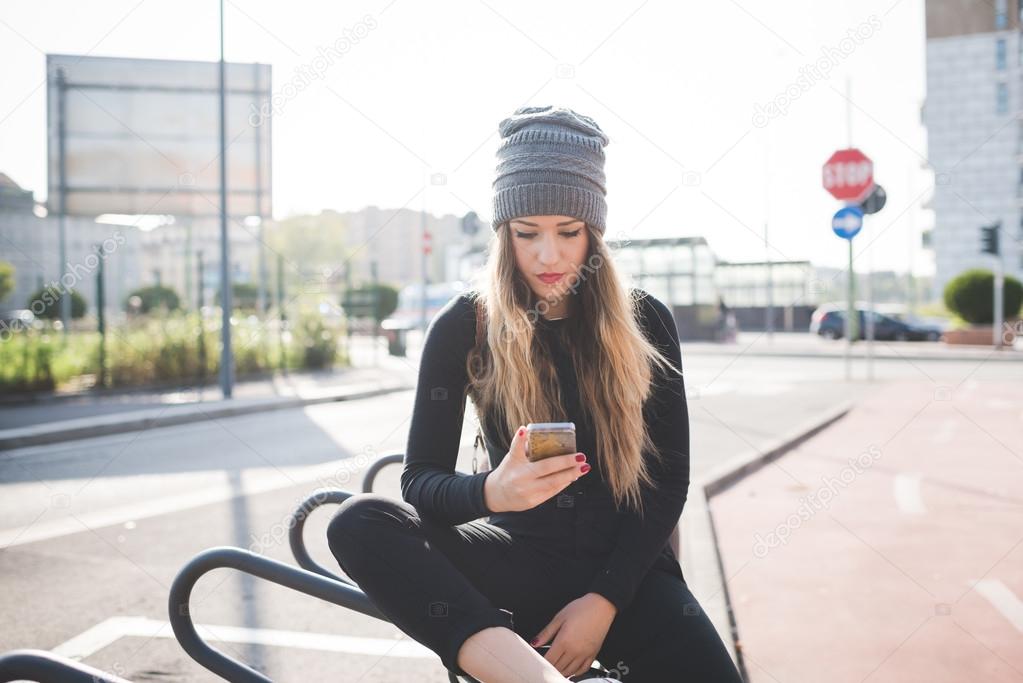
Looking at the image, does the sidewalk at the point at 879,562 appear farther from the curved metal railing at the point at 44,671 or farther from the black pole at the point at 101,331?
the black pole at the point at 101,331

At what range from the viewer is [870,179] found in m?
11.3

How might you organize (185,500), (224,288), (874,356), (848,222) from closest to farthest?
1. (185,500)
2. (848,222)
3. (224,288)
4. (874,356)

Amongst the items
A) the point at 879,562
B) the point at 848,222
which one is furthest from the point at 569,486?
the point at 848,222

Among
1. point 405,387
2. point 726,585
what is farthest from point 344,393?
point 726,585

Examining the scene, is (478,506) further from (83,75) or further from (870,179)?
(83,75)

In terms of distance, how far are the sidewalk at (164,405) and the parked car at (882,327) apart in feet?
63.9

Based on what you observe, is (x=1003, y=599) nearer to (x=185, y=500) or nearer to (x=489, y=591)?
(x=489, y=591)

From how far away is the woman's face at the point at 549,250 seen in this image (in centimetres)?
205

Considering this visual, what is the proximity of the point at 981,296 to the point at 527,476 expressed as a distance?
25937mm

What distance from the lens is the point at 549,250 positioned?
6.73 feet

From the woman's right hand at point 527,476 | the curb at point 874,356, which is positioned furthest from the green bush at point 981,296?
the woman's right hand at point 527,476

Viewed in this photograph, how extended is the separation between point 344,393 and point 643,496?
35.5 feet

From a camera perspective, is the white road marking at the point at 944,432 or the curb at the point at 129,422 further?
the curb at the point at 129,422

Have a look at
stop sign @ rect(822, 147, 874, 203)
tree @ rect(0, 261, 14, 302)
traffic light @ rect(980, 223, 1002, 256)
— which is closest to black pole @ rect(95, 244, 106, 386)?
stop sign @ rect(822, 147, 874, 203)
